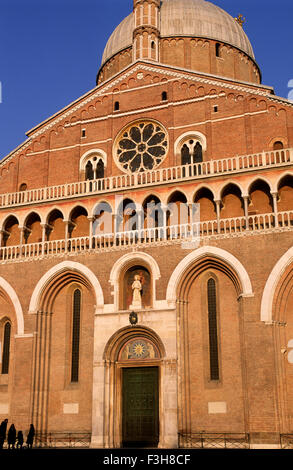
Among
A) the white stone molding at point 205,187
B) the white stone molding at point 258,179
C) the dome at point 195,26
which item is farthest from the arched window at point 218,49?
the white stone molding at point 258,179

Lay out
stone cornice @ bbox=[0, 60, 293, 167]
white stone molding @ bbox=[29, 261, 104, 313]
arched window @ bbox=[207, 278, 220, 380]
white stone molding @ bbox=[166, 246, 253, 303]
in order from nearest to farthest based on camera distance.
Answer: white stone molding @ bbox=[166, 246, 253, 303] → arched window @ bbox=[207, 278, 220, 380] → white stone molding @ bbox=[29, 261, 104, 313] → stone cornice @ bbox=[0, 60, 293, 167]

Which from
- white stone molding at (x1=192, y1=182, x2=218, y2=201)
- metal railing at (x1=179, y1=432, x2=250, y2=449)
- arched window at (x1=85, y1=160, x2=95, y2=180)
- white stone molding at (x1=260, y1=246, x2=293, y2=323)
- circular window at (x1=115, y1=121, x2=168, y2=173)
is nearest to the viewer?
metal railing at (x1=179, y1=432, x2=250, y2=449)

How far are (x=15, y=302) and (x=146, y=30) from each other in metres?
15.4

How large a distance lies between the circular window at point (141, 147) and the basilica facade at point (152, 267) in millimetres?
65

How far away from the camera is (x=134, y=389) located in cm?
2466

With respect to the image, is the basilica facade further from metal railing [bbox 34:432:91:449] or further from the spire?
the spire

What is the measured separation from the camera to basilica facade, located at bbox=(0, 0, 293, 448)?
2309 cm

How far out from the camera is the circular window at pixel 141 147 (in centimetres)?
2795

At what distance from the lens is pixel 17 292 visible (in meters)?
27.0

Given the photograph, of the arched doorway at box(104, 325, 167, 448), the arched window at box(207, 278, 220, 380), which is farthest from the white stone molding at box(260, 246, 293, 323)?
the arched doorway at box(104, 325, 167, 448)

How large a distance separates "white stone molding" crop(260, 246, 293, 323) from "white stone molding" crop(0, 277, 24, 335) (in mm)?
10735

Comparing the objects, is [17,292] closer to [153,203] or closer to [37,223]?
[37,223]

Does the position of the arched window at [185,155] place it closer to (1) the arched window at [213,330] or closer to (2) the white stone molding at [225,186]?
(2) the white stone molding at [225,186]

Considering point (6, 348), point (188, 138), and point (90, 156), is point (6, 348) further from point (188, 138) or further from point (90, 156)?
point (188, 138)
